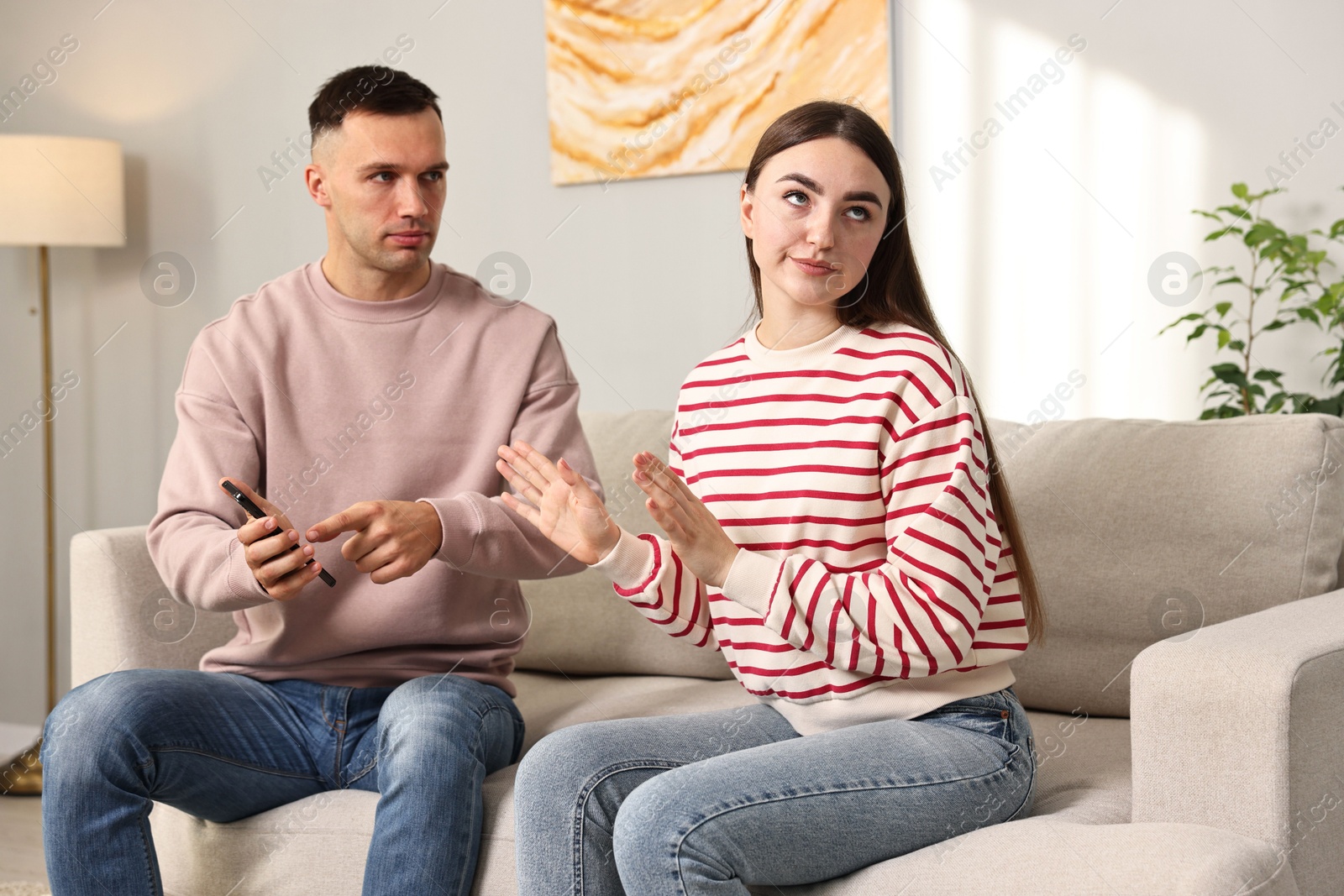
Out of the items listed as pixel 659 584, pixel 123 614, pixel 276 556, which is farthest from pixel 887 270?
pixel 123 614

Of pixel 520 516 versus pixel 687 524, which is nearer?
pixel 687 524

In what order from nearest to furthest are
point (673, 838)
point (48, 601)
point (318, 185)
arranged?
point (673, 838) < point (318, 185) < point (48, 601)

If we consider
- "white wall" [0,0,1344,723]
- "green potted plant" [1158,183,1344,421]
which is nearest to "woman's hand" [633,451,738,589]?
"green potted plant" [1158,183,1344,421]

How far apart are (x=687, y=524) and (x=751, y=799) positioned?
274 mm

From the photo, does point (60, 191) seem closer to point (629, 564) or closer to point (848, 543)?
point (629, 564)

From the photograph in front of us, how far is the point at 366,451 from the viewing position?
163 cm

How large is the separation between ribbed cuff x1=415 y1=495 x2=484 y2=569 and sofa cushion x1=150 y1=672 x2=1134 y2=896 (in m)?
0.27

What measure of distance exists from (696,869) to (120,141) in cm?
296

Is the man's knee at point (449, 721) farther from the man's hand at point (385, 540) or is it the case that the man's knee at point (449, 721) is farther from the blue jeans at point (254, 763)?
the man's hand at point (385, 540)

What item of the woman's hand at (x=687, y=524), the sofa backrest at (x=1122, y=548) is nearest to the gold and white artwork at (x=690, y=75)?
the sofa backrest at (x=1122, y=548)

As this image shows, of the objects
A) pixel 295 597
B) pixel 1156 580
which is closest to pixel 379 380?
pixel 295 597

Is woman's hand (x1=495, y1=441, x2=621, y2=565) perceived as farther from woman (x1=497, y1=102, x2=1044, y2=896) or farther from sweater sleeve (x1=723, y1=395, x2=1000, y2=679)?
sweater sleeve (x1=723, y1=395, x2=1000, y2=679)

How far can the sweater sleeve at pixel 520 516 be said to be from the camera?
4.91 feet

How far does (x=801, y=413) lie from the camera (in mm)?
1368
